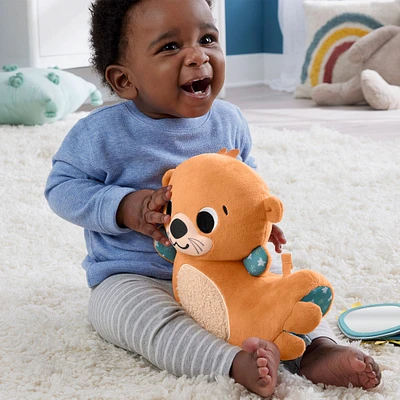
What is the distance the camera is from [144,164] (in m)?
0.86

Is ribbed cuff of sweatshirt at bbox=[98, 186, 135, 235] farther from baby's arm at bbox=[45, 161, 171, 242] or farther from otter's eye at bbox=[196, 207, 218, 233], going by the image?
otter's eye at bbox=[196, 207, 218, 233]

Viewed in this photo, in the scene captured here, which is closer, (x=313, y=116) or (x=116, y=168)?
(x=116, y=168)

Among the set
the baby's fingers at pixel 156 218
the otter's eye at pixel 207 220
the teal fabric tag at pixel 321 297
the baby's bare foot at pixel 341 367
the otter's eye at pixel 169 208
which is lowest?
the baby's bare foot at pixel 341 367

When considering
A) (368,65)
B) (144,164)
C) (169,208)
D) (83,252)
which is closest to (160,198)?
(169,208)

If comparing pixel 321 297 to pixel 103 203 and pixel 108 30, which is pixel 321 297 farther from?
pixel 108 30

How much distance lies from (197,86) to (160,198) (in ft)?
0.55

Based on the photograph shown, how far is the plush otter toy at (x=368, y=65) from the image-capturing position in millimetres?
2684

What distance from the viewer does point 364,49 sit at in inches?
107

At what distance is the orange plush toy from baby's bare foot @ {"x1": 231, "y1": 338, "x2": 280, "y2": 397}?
0.03 m

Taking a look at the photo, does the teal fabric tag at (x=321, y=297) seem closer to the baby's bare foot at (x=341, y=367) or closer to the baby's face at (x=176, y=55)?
the baby's bare foot at (x=341, y=367)

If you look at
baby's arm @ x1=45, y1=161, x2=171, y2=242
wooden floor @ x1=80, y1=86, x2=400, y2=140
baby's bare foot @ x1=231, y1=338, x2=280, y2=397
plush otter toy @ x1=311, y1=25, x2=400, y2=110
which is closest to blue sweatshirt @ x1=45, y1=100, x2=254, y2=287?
baby's arm @ x1=45, y1=161, x2=171, y2=242

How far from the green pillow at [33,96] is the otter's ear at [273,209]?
1592 millimetres

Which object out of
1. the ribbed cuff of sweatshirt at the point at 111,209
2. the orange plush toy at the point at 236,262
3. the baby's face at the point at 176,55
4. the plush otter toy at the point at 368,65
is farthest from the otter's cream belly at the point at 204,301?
the plush otter toy at the point at 368,65

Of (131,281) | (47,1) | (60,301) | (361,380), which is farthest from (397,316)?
(47,1)
